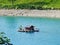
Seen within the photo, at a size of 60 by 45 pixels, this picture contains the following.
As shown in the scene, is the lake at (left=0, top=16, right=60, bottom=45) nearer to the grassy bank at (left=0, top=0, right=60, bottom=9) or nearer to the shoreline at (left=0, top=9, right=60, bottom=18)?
the shoreline at (left=0, top=9, right=60, bottom=18)

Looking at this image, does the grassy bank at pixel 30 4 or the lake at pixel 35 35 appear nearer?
the lake at pixel 35 35

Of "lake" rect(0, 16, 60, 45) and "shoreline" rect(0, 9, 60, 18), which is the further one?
"shoreline" rect(0, 9, 60, 18)

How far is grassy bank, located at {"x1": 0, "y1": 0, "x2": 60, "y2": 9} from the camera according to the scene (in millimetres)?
134750

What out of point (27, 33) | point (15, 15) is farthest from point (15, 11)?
point (27, 33)

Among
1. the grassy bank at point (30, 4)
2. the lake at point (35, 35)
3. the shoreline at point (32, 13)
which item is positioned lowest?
the lake at point (35, 35)

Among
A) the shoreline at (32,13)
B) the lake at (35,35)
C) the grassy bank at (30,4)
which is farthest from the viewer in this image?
the grassy bank at (30,4)

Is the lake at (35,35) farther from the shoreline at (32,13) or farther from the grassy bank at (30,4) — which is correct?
the grassy bank at (30,4)

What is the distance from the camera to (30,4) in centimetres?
14112

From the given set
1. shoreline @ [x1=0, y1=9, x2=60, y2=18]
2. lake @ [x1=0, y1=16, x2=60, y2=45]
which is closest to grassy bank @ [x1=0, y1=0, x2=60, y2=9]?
shoreline @ [x1=0, y1=9, x2=60, y2=18]

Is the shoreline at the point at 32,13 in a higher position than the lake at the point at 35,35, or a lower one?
higher

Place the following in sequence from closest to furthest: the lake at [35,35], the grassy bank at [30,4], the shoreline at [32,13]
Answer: the lake at [35,35]
the shoreline at [32,13]
the grassy bank at [30,4]

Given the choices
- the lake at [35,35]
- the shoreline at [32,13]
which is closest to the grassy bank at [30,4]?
the shoreline at [32,13]

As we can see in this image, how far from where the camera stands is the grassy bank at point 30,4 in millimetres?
134750

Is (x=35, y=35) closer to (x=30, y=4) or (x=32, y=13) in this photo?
(x=32, y=13)
